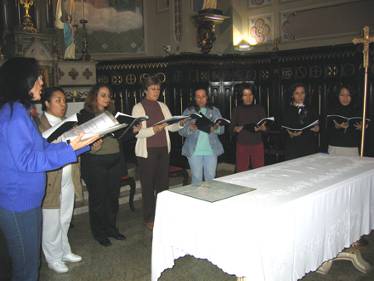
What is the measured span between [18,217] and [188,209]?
3.05 ft

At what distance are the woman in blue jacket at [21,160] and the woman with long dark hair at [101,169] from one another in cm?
140

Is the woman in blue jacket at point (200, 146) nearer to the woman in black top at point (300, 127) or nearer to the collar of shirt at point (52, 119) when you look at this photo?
the woman in black top at point (300, 127)

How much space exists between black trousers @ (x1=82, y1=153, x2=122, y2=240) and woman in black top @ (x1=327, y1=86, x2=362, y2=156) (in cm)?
237

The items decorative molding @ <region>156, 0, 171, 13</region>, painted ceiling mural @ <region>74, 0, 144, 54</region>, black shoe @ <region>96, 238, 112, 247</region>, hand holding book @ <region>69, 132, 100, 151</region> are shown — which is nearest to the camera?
hand holding book @ <region>69, 132, 100, 151</region>

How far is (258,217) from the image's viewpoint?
6.38 ft

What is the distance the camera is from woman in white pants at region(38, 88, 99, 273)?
9.82 feet

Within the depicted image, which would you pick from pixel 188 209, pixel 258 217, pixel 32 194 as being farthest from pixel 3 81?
pixel 258 217

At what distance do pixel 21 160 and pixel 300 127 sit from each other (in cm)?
322

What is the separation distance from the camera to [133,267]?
3174 millimetres

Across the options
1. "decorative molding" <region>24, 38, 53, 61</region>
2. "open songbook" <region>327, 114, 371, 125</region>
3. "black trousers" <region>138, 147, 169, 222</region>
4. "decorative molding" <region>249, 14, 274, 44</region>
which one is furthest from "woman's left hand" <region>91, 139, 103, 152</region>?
"decorative molding" <region>249, 14, 274, 44</region>

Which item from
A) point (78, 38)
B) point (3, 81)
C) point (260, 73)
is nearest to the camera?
point (3, 81)

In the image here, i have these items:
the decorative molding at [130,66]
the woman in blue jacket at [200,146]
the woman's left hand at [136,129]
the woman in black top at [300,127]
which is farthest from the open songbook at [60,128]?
the decorative molding at [130,66]

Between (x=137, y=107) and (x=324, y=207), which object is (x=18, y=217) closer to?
(x=324, y=207)

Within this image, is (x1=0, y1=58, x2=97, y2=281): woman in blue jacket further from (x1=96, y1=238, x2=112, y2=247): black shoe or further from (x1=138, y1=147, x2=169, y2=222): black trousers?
(x1=138, y1=147, x2=169, y2=222): black trousers
